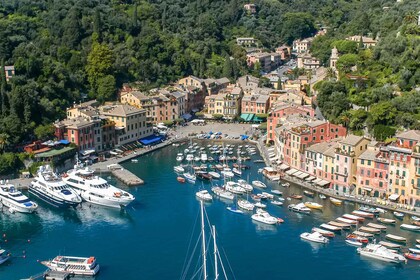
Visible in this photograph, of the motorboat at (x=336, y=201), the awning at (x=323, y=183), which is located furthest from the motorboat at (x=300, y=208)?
the awning at (x=323, y=183)

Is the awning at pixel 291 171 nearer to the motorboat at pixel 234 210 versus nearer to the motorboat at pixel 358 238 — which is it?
the motorboat at pixel 234 210

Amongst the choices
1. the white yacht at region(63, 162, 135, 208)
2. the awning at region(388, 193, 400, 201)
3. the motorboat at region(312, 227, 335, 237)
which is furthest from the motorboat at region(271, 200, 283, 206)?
the white yacht at region(63, 162, 135, 208)

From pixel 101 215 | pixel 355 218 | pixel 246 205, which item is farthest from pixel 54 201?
A: pixel 355 218

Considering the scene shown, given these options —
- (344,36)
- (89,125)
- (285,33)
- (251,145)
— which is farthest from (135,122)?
(285,33)

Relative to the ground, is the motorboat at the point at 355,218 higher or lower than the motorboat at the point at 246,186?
lower

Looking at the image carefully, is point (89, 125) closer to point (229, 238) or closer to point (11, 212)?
point (11, 212)

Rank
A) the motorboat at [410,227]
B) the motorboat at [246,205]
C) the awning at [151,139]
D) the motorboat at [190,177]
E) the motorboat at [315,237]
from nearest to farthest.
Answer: the motorboat at [315,237]
the motorboat at [410,227]
the motorboat at [246,205]
the motorboat at [190,177]
the awning at [151,139]

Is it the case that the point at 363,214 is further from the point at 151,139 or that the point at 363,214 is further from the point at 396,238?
the point at 151,139

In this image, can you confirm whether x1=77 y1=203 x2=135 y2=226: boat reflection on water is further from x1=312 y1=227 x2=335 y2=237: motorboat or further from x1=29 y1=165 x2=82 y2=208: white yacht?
x1=312 y1=227 x2=335 y2=237: motorboat
